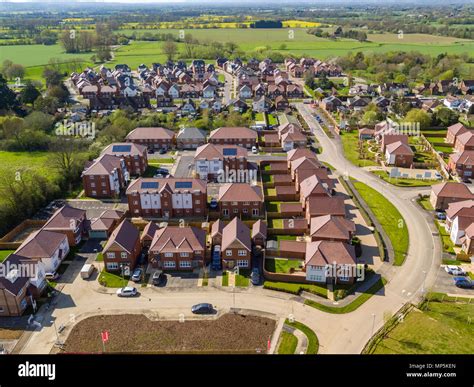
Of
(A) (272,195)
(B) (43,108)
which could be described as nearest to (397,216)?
(A) (272,195)

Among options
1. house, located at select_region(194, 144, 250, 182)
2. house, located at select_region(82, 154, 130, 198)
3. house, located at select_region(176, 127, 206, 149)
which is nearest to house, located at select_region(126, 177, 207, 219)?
house, located at select_region(82, 154, 130, 198)

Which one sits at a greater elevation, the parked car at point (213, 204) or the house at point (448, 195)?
the house at point (448, 195)

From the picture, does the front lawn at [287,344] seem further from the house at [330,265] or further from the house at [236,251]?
the house at [236,251]

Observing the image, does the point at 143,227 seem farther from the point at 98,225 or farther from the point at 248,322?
the point at 248,322

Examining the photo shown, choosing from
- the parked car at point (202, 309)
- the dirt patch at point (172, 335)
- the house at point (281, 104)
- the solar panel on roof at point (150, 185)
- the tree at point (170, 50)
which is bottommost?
the dirt patch at point (172, 335)

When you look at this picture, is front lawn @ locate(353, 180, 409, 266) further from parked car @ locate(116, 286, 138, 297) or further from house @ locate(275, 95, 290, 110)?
house @ locate(275, 95, 290, 110)

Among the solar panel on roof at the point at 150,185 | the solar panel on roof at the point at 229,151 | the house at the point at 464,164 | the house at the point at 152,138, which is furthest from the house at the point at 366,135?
the solar panel on roof at the point at 150,185
